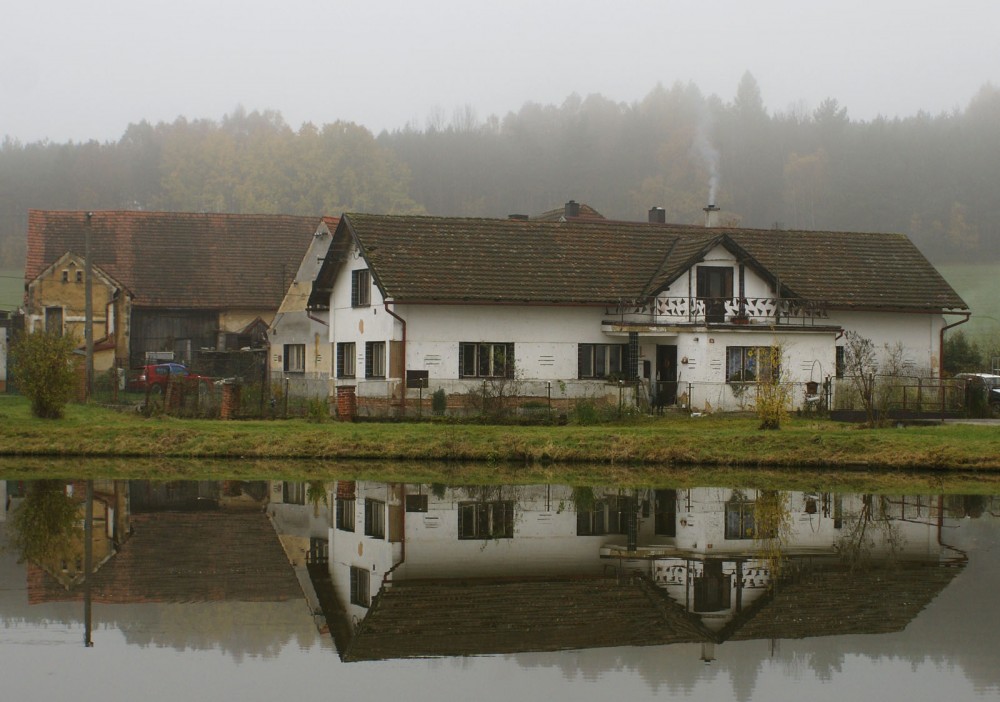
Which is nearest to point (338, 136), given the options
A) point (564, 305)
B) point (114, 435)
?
point (564, 305)

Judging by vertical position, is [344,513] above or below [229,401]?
below

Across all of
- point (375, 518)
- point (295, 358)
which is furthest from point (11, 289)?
point (375, 518)

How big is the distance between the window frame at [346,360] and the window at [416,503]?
17867mm

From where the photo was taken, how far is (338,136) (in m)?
110

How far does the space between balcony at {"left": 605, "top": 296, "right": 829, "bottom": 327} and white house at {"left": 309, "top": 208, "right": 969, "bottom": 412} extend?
0.14 ft

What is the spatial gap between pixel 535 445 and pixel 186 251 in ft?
104

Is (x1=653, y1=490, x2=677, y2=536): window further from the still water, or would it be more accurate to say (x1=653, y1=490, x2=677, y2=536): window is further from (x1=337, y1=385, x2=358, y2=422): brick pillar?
(x1=337, y1=385, x2=358, y2=422): brick pillar

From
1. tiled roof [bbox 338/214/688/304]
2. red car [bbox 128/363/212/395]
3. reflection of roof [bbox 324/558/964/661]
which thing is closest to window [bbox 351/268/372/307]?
tiled roof [bbox 338/214/688/304]

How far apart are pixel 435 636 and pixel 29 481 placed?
14210 mm

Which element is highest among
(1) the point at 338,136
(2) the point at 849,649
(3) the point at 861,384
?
(1) the point at 338,136

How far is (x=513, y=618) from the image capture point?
12398mm

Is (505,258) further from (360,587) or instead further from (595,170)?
(595,170)

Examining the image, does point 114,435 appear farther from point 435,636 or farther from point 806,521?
point 435,636

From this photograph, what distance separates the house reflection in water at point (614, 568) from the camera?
39.4 ft
